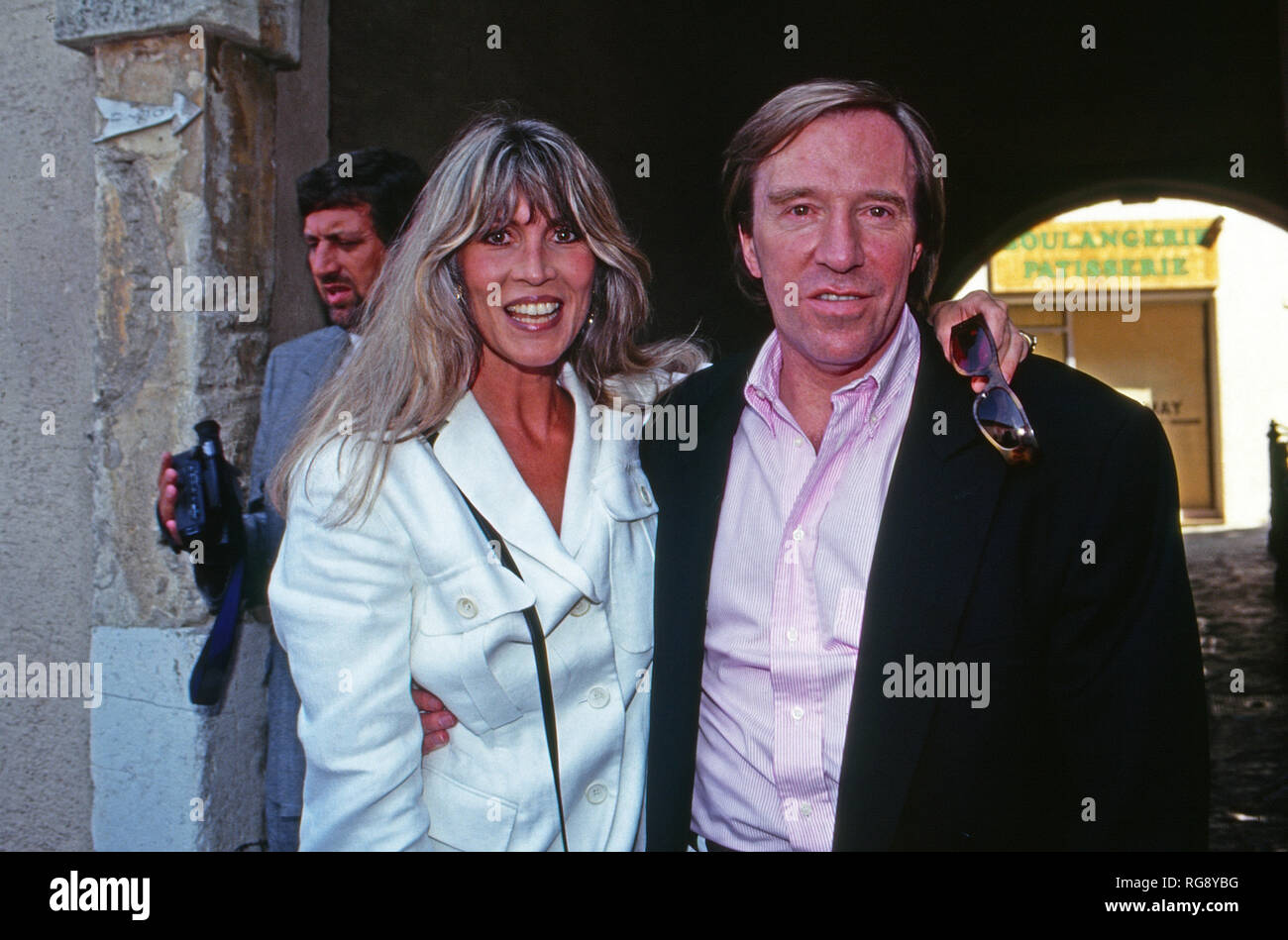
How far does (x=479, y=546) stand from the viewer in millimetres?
1867

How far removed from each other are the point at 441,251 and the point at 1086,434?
1130 mm

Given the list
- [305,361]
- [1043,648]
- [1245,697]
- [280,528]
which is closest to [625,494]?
[1043,648]

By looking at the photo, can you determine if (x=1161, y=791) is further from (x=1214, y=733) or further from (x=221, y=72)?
(x=1214, y=733)

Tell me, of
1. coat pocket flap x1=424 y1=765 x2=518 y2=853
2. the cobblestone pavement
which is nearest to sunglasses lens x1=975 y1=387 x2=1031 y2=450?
coat pocket flap x1=424 y1=765 x2=518 y2=853

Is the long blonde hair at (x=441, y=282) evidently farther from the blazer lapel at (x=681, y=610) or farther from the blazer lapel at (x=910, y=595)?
the blazer lapel at (x=910, y=595)

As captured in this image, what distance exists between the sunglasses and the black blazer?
48 millimetres

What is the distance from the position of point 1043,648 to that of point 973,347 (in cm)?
50

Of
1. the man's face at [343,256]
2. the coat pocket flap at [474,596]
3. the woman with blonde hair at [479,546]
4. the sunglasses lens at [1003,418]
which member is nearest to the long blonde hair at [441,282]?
the woman with blonde hair at [479,546]

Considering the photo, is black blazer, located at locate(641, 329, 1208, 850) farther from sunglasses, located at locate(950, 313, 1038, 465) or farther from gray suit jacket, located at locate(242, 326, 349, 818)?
gray suit jacket, located at locate(242, 326, 349, 818)

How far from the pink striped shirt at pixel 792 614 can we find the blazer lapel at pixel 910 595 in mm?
54

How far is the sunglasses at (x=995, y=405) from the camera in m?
1.66
